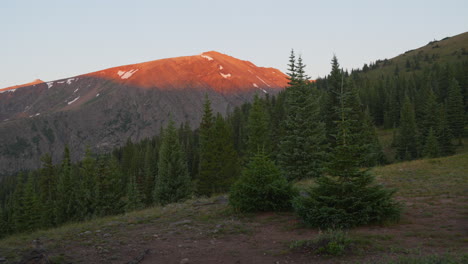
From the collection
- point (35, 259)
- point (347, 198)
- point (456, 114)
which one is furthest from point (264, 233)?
point (456, 114)

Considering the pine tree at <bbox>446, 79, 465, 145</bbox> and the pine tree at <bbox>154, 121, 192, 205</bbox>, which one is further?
the pine tree at <bbox>446, 79, 465, 145</bbox>

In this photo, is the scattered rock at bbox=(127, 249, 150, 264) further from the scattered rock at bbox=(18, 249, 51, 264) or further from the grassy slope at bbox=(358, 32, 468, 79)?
the grassy slope at bbox=(358, 32, 468, 79)

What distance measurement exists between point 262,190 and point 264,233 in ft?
9.61

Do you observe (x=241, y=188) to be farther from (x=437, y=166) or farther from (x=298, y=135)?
(x=437, y=166)

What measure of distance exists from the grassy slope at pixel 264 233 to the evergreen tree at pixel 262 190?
556 millimetres

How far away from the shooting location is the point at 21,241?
12.1 meters

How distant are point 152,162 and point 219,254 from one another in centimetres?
7193

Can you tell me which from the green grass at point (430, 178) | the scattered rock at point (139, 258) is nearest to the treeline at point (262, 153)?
the green grass at point (430, 178)

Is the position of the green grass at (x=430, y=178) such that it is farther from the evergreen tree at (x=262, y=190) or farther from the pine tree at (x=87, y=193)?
the pine tree at (x=87, y=193)

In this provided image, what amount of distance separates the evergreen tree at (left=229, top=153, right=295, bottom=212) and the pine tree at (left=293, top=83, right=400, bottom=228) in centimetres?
278

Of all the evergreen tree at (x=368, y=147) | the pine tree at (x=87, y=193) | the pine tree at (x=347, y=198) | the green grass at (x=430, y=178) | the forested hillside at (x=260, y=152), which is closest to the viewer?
the pine tree at (x=347, y=198)

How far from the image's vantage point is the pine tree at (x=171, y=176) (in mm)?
35000

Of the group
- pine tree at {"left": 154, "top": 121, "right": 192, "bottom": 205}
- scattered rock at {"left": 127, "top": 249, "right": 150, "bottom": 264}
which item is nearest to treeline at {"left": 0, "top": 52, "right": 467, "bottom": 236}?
pine tree at {"left": 154, "top": 121, "right": 192, "bottom": 205}

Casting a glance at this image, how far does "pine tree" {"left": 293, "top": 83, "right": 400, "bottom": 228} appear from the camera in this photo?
10453mm
